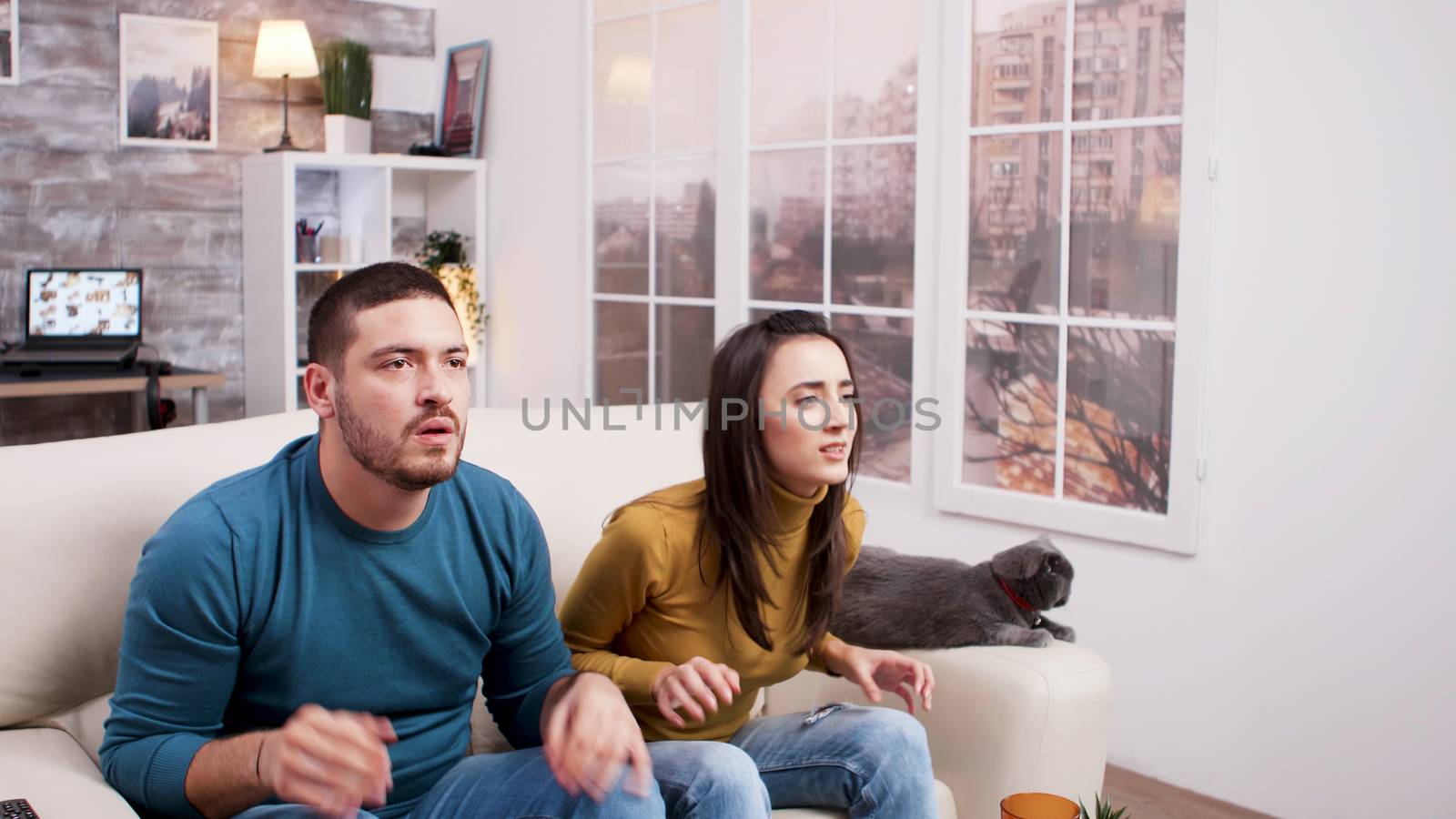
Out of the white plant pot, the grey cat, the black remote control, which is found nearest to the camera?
the black remote control

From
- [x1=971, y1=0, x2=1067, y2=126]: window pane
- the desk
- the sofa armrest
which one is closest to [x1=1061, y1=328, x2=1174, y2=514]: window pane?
[x1=971, y1=0, x2=1067, y2=126]: window pane

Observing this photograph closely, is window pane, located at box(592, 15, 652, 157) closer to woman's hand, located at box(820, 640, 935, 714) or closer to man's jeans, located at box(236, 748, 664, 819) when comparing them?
woman's hand, located at box(820, 640, 935, 714)

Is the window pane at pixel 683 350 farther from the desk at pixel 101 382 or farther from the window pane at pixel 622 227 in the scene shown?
the desk at pixel 101 382

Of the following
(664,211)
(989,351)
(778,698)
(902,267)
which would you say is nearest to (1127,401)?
(989,351)

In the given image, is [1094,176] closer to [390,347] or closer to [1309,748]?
[1309,748]

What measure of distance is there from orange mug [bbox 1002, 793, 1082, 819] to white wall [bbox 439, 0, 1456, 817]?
1.42 meters

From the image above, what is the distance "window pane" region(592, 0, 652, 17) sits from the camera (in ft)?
14.4

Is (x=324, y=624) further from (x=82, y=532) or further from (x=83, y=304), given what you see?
(x=83, y=304)

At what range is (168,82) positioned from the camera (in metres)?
4.62

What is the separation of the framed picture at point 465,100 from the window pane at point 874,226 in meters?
1.75

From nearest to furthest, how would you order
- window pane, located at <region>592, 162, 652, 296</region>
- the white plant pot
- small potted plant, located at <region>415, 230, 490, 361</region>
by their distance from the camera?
window pane, located at <region>592, 162, 652, 296</region>
the white plant pot
small potted plant, located at <region>415, 230, 490, 361</region>

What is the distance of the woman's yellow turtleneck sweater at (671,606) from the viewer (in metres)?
1.87

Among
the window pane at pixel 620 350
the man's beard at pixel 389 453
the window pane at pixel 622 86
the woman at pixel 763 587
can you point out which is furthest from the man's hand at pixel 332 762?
the window pane at pixel 622 86

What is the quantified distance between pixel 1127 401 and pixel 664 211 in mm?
1753
